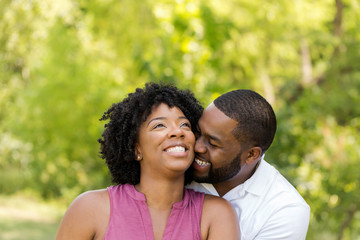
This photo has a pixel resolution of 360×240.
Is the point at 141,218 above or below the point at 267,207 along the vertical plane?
above

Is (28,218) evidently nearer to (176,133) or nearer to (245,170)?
(245,170)

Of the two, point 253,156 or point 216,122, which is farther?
point 253,156

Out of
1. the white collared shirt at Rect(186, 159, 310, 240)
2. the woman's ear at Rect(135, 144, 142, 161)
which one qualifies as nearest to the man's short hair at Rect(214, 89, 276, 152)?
the white collared shirt at Rect(186, 159, 310, 240)

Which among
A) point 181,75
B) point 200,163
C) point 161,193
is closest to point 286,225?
point 200,163

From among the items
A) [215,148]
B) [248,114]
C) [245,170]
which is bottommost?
[245,170]

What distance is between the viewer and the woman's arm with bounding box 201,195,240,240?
252 centimetres

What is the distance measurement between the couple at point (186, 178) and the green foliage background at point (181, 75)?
2.69 metres

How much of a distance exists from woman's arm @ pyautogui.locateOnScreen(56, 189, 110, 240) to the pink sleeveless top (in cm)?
4

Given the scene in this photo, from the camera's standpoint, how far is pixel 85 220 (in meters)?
2.50

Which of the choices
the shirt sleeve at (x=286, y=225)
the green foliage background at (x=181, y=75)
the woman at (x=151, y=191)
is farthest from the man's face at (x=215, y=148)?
the green foliage background at (x=181, y=75)

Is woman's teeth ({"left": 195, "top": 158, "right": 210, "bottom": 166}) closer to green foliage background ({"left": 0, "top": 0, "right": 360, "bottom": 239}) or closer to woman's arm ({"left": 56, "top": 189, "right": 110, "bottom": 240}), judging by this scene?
woman's arm ({"left": 56, "top": 189, "right": 110, "bottom": 240})

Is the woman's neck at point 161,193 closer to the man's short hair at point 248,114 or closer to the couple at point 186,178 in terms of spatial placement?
the couple at point 186,178

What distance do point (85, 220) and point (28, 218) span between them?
30.2ft

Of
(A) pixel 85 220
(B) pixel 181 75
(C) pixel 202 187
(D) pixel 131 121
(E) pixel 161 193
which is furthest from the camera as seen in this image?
(B) pixel 181 75
